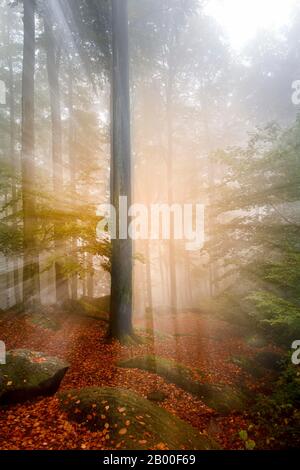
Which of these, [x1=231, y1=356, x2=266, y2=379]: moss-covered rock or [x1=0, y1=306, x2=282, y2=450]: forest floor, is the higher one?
[x1=0, y1=306, x2=282, y2=450]: forest floor

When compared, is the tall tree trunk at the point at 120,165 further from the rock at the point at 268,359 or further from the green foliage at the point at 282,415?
the rock at the point at 268,359

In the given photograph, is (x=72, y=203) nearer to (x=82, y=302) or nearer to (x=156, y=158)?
(x=82, y=302)

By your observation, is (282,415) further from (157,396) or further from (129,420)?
(129,420)

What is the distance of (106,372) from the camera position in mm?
6684

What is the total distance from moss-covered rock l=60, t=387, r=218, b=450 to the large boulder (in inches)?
17.0

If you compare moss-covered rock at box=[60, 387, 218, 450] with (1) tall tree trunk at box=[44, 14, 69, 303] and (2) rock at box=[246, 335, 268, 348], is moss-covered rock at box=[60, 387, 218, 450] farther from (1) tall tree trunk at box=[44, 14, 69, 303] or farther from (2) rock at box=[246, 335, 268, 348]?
(2) rock at box=[246, 335, 268, 348]

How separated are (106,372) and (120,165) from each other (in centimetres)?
591

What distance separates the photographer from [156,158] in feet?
62.6

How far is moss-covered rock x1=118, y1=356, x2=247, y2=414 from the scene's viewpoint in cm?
620

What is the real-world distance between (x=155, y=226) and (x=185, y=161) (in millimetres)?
5594

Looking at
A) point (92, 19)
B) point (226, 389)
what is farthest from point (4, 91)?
point (226, 389)

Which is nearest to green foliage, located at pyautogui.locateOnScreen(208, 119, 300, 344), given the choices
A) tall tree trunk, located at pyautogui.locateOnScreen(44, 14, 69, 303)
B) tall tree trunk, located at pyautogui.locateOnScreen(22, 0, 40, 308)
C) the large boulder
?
the large boulder

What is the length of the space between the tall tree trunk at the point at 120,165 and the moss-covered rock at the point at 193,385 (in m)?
1.33

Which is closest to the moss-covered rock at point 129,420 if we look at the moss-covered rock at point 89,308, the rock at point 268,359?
the rock at point 268,359
